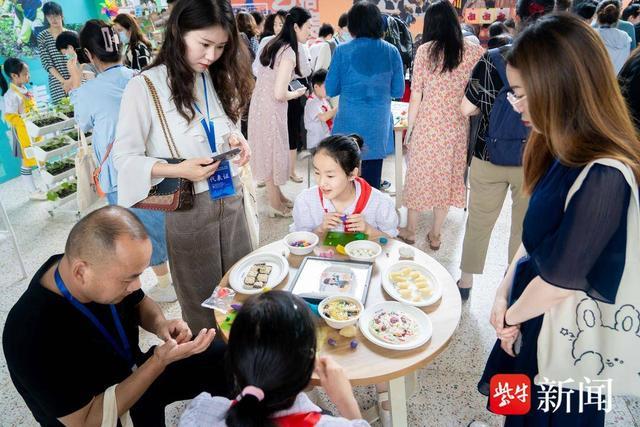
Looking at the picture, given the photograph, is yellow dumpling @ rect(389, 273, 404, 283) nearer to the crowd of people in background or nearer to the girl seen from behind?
the crowd of people in background

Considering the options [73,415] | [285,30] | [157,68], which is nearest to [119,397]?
[73,415]

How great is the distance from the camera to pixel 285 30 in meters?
2.90

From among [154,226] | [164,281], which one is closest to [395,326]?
[154,226]

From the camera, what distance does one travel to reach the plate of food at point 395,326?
1.21 metres

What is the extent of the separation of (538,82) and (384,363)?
81 cm

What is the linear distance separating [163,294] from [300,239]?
1.25m

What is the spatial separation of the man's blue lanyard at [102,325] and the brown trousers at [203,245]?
1.31 ft

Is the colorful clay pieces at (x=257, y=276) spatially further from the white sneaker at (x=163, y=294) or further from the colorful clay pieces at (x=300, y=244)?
the white sneaker at (x=163, y=294)

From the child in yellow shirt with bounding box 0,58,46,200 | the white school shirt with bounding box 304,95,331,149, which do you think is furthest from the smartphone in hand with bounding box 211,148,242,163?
the child in yellow shirt with bounding box 0,58,46,200

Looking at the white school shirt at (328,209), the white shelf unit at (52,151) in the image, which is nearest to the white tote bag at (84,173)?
the white shelf unit at (52,151)

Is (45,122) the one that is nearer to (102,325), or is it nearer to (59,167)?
(59,167)

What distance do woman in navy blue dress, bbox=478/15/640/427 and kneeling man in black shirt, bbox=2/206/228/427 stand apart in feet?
3.26

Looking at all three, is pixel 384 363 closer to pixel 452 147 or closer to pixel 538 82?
pixel 538 82

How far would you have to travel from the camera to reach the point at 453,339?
2.16 meters
